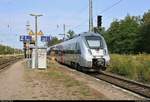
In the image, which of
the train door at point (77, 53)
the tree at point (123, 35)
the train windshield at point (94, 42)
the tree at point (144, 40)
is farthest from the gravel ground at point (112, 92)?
the tree at point (123, 35)

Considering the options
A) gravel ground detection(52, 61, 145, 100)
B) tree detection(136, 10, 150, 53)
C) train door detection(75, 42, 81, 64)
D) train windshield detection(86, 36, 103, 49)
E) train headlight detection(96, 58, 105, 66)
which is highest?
tree detection(136, 10, 150, 53)

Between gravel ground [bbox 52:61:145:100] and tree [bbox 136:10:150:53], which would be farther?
tree [bbox 136:10:150:53]

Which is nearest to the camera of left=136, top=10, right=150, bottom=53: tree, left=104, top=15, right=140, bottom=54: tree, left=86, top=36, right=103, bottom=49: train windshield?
left=86, top=36, right=103, bottom=49: train windshield

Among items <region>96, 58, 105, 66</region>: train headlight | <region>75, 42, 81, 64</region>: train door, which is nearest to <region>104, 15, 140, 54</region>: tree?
<region>75, 42, 81, 64</region>: train door

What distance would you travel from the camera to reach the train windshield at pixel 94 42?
3097 centimetres

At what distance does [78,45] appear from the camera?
1292 inches

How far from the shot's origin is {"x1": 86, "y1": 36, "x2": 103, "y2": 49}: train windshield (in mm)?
30969

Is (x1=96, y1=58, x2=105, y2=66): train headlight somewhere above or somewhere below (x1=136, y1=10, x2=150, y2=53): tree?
below

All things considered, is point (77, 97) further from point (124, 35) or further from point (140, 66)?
point (124, 35)

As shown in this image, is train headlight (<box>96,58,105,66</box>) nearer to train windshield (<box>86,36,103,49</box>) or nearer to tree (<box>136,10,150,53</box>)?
train windshield (<box>86,36,103,49</box>)

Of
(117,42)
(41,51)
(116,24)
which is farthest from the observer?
(116,24)

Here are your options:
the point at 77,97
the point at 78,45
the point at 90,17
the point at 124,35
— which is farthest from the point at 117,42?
the point at 77,97

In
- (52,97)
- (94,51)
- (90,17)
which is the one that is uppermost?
(90,17)

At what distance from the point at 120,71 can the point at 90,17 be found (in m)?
13.4
